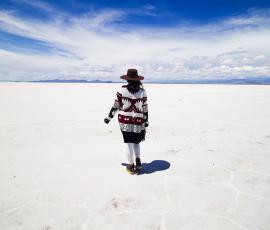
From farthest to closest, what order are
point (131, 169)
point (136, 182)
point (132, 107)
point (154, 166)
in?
point (154, 166)
point (131, 169)
point (132, 107)
point (136, 182)

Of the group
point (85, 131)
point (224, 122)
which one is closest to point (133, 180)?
point (85, 131)

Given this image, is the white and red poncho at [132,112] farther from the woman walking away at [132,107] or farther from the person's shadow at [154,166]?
the person's shadow at [154,166]

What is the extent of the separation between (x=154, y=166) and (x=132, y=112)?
1.34 metres

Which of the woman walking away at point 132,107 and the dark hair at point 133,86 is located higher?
the dark hair at point 133,86

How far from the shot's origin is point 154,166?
4832 mm

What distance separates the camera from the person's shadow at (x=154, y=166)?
15.0 ft

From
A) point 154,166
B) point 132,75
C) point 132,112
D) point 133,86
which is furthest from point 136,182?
point 132,75

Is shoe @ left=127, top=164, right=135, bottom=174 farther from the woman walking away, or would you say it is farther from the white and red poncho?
the white and red poncho

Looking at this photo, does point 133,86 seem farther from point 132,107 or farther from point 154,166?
point 154,166

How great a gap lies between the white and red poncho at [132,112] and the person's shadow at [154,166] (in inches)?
26.5

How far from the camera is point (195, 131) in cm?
770

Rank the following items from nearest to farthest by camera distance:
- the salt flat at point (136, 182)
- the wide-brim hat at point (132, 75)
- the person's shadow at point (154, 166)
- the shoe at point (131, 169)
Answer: the salt flat at point (136, 182)
the wide-brim hat at point (132, 75)
the shoe at point (131, 169)
the person's shadow at point (154, 166)

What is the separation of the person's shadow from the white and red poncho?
26.5 inches

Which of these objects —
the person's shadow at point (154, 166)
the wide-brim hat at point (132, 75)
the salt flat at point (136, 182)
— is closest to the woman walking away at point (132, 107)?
the wide-brim hat at point (132, 75)
